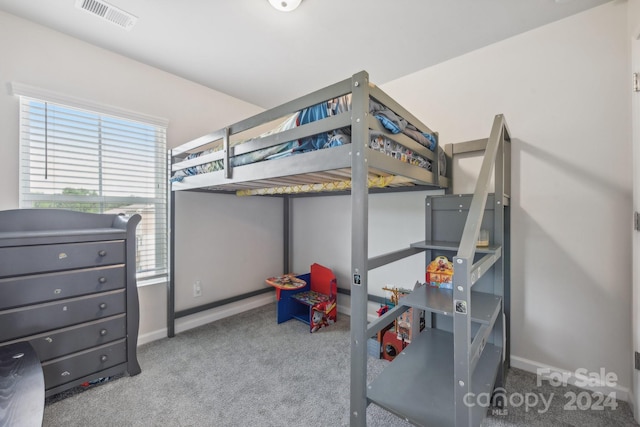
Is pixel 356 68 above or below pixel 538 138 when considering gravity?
above

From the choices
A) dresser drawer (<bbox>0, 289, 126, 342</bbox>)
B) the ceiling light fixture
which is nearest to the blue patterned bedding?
the ceiling light fixture

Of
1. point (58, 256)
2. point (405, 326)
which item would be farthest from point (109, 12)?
point (405, 326)

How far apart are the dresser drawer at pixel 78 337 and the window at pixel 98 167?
59 cm

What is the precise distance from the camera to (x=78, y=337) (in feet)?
5.42

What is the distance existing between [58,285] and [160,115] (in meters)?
1.54

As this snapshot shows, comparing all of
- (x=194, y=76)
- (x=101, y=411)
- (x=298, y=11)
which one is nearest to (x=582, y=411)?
(x=101, y=411)

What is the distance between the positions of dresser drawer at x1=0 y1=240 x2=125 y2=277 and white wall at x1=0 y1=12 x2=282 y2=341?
1.68 ft

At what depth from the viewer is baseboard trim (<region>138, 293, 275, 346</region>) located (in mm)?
2348

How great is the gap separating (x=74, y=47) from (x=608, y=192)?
3.76m

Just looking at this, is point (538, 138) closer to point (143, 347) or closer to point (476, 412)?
point (476, 412)

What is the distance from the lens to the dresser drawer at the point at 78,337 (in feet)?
5.02

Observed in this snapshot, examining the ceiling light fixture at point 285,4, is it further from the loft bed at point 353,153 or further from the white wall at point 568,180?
the white wall at point 568,180

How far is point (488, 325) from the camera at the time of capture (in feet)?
3.82

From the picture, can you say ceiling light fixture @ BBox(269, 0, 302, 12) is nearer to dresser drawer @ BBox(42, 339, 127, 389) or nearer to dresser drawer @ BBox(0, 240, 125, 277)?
dresser drawer @ BBox(0, 240, 125, 277)
